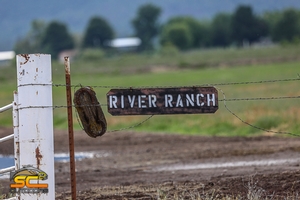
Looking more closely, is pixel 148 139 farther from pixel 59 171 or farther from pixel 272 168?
pixel 272 168

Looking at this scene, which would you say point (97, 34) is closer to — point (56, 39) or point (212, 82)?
point (56, 39)

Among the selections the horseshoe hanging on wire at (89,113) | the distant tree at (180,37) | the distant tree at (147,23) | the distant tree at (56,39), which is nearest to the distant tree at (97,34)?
the distant tree at (56,39)

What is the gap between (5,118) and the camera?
1352 inches

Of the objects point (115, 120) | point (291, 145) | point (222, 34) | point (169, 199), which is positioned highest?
point (222, 34)

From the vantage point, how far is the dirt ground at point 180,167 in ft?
34.6

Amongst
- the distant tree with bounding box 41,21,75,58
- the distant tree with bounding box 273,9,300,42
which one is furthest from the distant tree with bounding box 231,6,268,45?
the distant tree with bounding box 41,21,75,58

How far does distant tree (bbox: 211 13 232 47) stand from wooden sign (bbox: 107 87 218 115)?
120m

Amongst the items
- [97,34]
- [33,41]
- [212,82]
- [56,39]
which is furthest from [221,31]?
[212,82]

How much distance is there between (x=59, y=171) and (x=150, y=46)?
14451 centimetres

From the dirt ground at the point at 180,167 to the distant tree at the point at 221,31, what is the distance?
4251 inches

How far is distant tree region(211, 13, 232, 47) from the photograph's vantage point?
429ft

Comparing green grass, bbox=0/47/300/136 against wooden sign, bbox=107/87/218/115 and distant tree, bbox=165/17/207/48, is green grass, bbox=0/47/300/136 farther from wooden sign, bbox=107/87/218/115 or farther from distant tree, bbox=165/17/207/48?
distant tree, bbox=165/17/207/48

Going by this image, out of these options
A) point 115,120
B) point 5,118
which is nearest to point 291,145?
point 115,120

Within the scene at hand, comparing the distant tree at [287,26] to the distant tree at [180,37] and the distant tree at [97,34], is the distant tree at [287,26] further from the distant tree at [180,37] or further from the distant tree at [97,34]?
the distant tree at [97,34]
